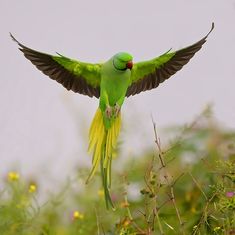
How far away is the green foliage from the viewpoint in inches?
66.9

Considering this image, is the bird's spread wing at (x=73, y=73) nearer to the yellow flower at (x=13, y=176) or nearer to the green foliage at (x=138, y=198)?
the green foliage at (x=138, y=198)

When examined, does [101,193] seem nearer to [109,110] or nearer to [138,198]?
[138,198]

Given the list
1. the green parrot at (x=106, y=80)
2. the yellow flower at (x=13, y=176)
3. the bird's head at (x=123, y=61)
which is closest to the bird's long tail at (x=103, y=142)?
the green parrot at (x=106, y=80)

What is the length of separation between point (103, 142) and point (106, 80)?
6.5 inches

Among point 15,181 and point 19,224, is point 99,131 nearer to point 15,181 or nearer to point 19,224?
point 19,224

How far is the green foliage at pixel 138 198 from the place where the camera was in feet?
5.58

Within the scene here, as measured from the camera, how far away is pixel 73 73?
69.2 inches

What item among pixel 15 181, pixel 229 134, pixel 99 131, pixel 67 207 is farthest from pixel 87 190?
pixel 99 131

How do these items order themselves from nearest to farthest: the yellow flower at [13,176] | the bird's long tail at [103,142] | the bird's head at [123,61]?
the bird's head at [123,61], the bird's long tail at [103,142], the yellow flower at [13,176]

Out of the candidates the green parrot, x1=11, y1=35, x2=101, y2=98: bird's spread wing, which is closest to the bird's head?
the green parrot

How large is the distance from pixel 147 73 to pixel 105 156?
0.83ft

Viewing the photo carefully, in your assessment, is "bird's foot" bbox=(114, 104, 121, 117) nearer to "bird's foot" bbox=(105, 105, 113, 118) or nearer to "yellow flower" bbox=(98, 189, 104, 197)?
"bird's foot" bbox=(105, 105, 113, 118)

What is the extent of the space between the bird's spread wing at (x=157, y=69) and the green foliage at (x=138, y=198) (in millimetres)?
169

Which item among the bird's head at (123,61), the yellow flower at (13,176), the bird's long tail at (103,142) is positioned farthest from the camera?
the yellow flower at (13,176)
